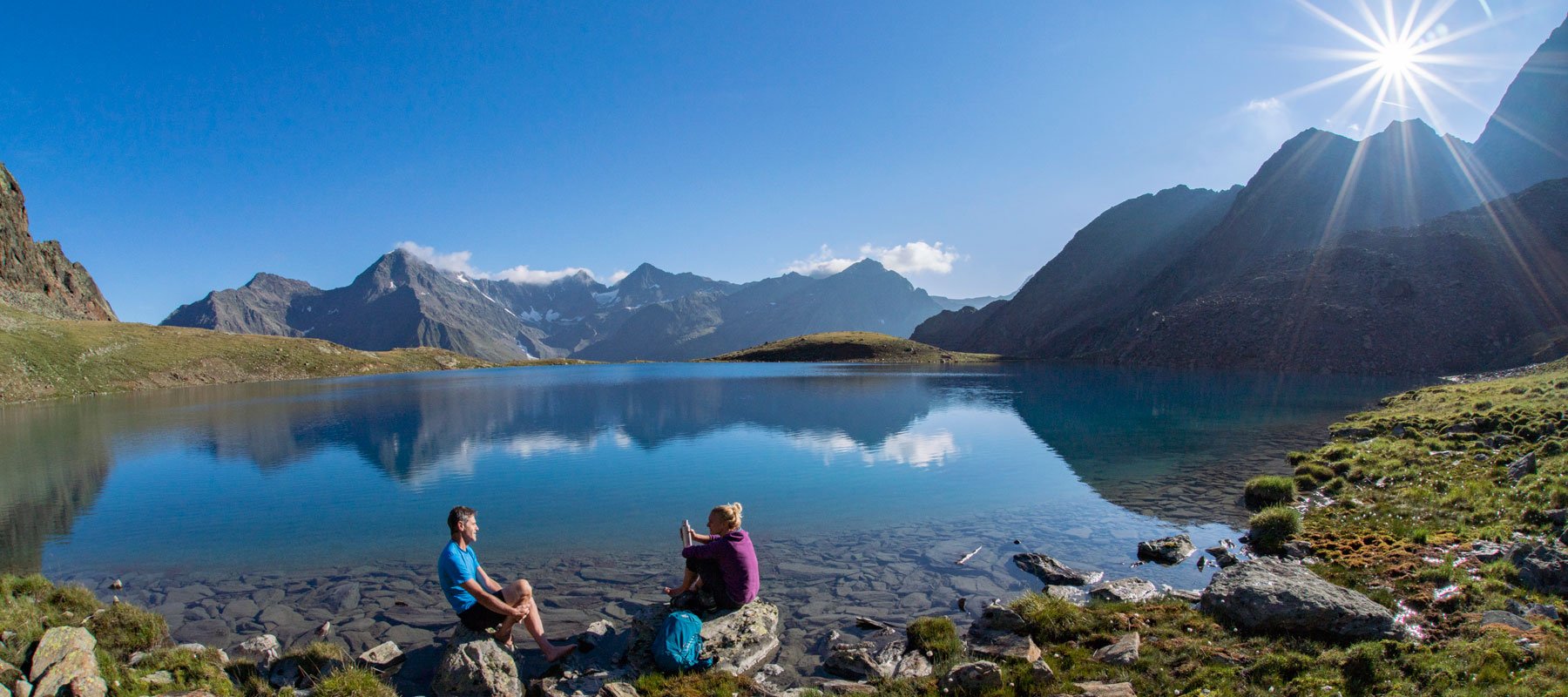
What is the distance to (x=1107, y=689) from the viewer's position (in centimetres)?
880

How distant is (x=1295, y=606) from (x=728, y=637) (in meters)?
9.07

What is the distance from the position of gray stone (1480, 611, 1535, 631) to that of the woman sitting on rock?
441 inches

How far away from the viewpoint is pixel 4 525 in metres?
21.3

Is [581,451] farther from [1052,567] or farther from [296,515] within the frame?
[1052,567]

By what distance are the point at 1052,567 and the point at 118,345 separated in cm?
15510

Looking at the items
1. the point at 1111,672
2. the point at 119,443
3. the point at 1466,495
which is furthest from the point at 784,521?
the point at 119,443

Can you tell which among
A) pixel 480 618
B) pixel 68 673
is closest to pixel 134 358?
pixel 68 673

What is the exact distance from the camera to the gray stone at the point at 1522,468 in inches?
749

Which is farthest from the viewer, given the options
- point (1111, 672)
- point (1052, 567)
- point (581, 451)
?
point (581, 451)

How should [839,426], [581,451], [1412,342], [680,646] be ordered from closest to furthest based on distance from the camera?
[680,646]
[581,451]
[839,426]
[1412,342]

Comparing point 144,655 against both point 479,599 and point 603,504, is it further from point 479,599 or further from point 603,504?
point 603,504

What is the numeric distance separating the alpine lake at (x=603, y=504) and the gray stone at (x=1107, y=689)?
420 cm

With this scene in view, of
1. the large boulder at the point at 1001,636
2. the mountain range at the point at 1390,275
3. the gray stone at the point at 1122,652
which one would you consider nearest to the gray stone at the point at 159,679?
the large boulder at the point at 1001,636

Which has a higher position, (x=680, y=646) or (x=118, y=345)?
(x=118, y=345)
